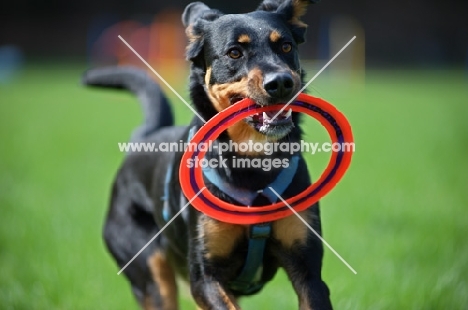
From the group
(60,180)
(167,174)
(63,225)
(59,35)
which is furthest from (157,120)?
(59,35)

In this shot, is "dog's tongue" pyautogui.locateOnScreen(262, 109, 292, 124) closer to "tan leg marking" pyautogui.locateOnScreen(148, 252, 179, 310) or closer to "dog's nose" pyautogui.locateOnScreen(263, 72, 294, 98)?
"dog's nose" pyautogui.locateOnScreen(263, 72, 294, 98)

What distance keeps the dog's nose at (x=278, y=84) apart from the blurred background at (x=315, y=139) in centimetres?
56

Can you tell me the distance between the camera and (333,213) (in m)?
6.28

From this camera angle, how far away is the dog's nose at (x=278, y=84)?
312 cm

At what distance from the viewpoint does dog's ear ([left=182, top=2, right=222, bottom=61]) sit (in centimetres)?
371

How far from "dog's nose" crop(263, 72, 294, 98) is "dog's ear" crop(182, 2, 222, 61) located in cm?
67

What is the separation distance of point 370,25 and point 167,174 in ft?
73.5

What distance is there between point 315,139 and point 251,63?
5.94 m

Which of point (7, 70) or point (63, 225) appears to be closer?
point (63, 225)

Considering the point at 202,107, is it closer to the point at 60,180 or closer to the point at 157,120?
the point at 157,120

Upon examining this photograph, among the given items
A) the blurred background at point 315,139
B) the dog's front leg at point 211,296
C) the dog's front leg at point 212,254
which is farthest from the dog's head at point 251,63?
the dog's front leg at point 211,296

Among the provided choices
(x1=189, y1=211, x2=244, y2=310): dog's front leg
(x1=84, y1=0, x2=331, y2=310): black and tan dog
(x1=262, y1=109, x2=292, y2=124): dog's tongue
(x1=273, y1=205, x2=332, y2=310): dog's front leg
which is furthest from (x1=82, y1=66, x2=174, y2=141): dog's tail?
(x1=273, y1=205, x2=332, y2=310): dog's front leg

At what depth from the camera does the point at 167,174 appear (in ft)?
12.9

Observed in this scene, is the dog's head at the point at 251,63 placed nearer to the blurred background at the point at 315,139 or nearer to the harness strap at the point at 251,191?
the harness strap at the point at 251,191
